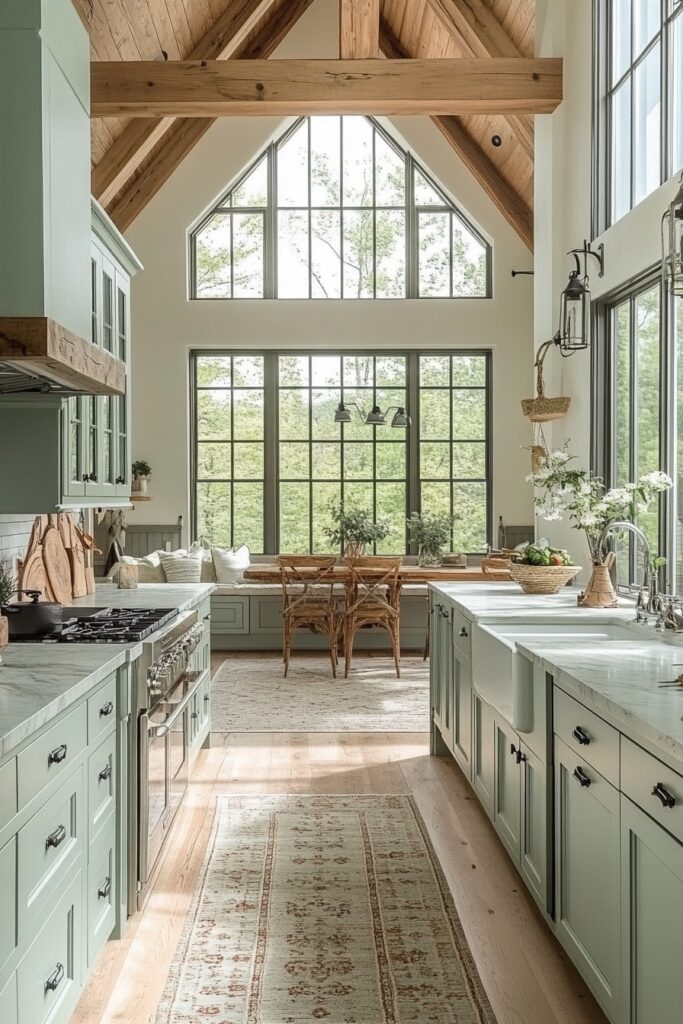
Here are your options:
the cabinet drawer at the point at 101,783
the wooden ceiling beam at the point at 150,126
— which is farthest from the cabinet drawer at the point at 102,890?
the wooden ceiling beam at the point at 150,126

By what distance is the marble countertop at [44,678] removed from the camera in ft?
6.07

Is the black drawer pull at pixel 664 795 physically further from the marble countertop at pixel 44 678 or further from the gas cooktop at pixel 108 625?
the gas cooktop at pixel 108 625

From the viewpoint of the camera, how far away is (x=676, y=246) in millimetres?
2420

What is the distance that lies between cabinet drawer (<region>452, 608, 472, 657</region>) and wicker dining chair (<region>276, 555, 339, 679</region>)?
3.16 m

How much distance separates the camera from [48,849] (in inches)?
80.5

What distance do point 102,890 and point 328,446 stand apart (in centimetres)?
722

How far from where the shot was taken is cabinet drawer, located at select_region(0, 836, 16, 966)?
1728mm

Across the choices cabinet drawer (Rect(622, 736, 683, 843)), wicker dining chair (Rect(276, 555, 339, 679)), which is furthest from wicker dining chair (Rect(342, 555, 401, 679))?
cabinet drawer (Rect(622, 736, 683, 843))

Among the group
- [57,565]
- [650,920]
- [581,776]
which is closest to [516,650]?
[581,776]

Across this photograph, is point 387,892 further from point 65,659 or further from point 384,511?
point 384,511

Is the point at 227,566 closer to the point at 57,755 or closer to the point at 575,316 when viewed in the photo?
the point at 575,316

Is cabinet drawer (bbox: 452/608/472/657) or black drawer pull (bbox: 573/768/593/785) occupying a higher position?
cabinet drawer (bbox: 452/608/472/657)

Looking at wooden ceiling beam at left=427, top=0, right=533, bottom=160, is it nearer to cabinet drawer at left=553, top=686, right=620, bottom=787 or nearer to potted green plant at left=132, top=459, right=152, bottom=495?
potted green plant at left=132, top=459, right=152, bottom=495

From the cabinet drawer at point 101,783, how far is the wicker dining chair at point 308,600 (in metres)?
4.68
